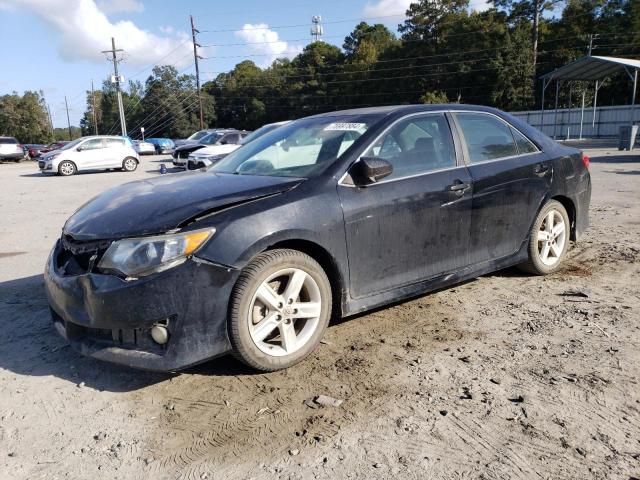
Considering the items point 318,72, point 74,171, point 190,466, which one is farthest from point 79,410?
point 318,72

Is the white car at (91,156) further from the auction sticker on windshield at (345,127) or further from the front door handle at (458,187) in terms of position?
the front door handle at (458,187)

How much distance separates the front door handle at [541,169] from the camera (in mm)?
4680

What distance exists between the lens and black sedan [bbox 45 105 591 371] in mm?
2922

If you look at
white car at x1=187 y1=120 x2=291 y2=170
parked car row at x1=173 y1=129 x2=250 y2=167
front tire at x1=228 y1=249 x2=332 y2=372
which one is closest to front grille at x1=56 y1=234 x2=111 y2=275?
front tire at x1=228 y1=249 x2=332 y2=372

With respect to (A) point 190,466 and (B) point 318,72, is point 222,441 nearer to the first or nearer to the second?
(A) point 190,466

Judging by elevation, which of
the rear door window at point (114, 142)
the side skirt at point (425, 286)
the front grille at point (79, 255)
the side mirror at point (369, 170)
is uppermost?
the side mirror at point (369, 170)

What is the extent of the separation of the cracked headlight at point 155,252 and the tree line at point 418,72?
1521 inches

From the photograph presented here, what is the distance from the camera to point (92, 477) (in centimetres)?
236

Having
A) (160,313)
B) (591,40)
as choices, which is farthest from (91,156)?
(591,40)

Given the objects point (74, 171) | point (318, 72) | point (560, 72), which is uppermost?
point (318, 72)

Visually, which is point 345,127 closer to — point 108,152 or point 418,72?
point 108,152

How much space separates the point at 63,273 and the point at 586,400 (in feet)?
10.3

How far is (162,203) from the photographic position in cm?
327

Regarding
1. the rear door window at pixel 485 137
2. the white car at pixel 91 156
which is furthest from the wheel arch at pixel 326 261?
the white car at pixel 91 156
